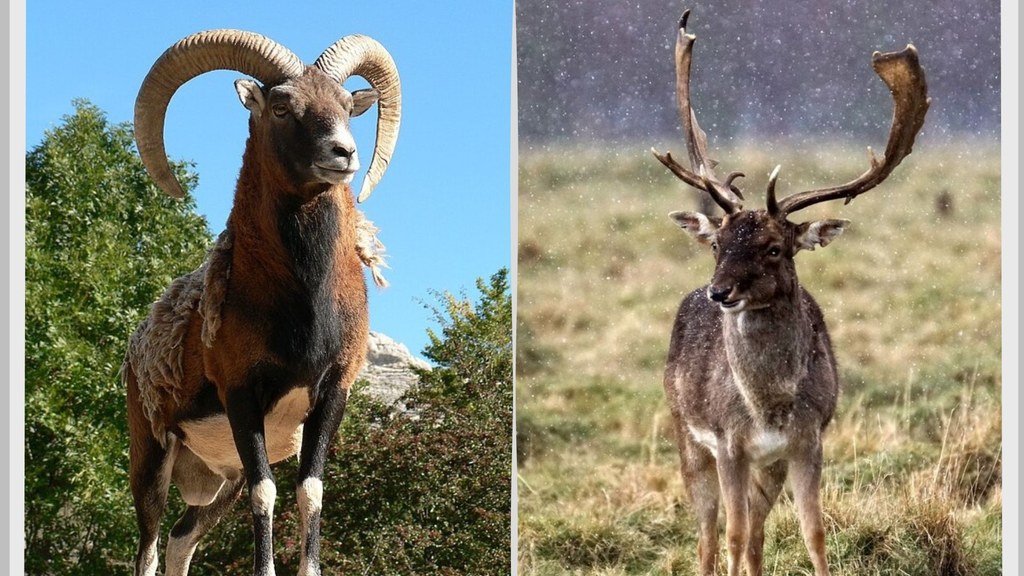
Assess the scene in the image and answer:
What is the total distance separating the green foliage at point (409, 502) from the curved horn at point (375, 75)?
24.6 feet

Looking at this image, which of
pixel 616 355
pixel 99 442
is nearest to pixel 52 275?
pixel 99 442

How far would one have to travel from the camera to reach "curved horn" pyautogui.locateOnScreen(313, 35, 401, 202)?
17.8 feet

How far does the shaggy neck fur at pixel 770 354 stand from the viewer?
618 centimetres

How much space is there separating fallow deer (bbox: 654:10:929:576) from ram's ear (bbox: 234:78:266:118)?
2.11 m

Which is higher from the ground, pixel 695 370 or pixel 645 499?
pixel 695 370

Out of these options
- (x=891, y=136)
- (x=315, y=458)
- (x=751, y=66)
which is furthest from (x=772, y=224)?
(x=315, y=458)

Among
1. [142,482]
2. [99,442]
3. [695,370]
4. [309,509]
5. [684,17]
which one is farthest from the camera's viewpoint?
[99,442]

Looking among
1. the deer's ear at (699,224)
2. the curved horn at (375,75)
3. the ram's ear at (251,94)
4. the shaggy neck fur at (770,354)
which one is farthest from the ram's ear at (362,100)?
the shaggy neck fur at (770,354)

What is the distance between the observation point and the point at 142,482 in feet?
19.7

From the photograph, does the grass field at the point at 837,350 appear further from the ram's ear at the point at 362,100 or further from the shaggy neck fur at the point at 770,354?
the ram's ear at the point at 362,100

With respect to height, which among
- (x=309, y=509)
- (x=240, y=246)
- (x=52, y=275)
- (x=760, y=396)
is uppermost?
(x=52, y=275)

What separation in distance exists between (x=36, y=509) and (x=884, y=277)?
9987 millimetres

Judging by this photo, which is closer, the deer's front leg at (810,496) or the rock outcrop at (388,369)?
the deer's front leg at (810,496)

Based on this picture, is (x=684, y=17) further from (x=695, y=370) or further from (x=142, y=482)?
(x=142, y=482)
